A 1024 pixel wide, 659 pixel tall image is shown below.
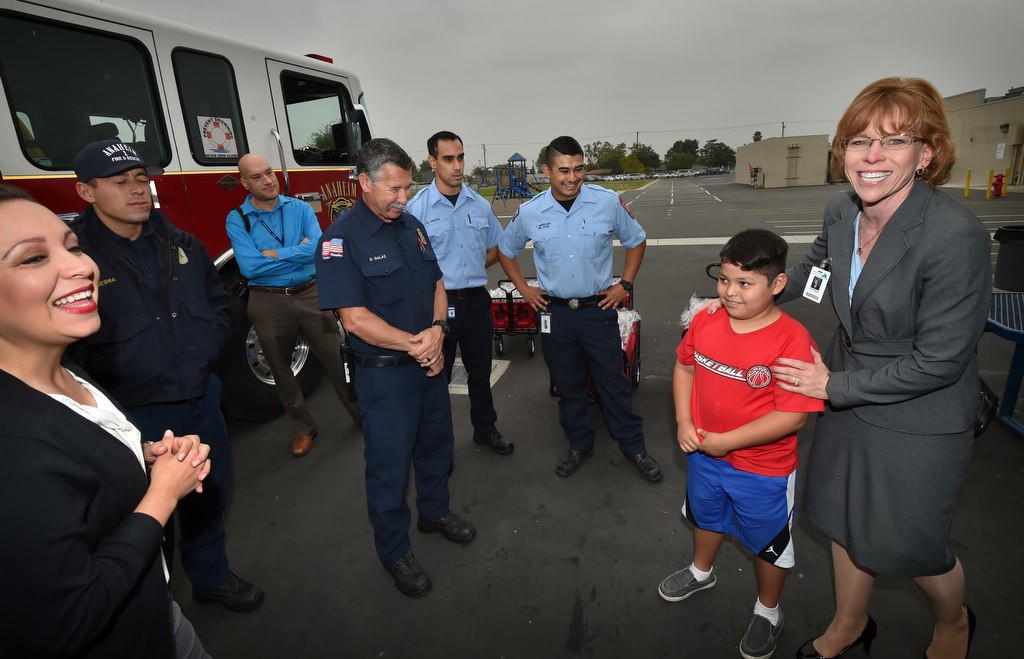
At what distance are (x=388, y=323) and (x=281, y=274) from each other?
1.55m

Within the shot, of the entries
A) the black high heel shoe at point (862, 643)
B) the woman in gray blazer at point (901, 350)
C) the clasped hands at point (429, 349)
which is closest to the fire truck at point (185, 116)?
the clasped hands at point (429, 349)

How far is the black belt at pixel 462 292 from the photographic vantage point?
345cm

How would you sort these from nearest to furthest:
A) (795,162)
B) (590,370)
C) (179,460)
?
(179,460), (590,370), (795,162)

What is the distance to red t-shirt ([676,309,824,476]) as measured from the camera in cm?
179

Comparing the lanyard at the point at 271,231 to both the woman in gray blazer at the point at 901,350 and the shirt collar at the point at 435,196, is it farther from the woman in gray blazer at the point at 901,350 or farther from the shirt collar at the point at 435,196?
the woman in gray blazer at the point at 901,350

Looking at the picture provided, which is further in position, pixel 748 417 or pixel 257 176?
pixel 257 176

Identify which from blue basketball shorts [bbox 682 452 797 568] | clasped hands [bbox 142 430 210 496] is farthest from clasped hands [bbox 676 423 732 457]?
clasped hands [bbox 142 430 210 496]

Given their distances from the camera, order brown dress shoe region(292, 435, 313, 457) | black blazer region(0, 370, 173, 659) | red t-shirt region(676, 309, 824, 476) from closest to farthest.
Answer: black blazer region(0, 370, 173, 659), red t-shirt region(676, 309, 824, 476), brown dress shoe region(292, 435, 313, 457)

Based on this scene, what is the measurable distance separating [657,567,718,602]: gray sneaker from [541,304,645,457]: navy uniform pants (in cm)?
104

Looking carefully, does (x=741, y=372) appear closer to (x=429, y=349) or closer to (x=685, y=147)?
(x=429, y=349)

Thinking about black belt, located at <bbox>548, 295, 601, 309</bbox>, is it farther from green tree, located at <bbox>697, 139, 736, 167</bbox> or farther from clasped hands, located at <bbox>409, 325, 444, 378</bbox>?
green tree, located at <bbox>697, 139, 736, 167</bbox>

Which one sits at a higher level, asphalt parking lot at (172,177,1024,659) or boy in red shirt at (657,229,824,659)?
boy in red shirt at (657,229,824,659)

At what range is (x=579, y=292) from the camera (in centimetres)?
315

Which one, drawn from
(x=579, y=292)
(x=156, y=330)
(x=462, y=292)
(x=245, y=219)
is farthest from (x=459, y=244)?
(x=156, y=330)
